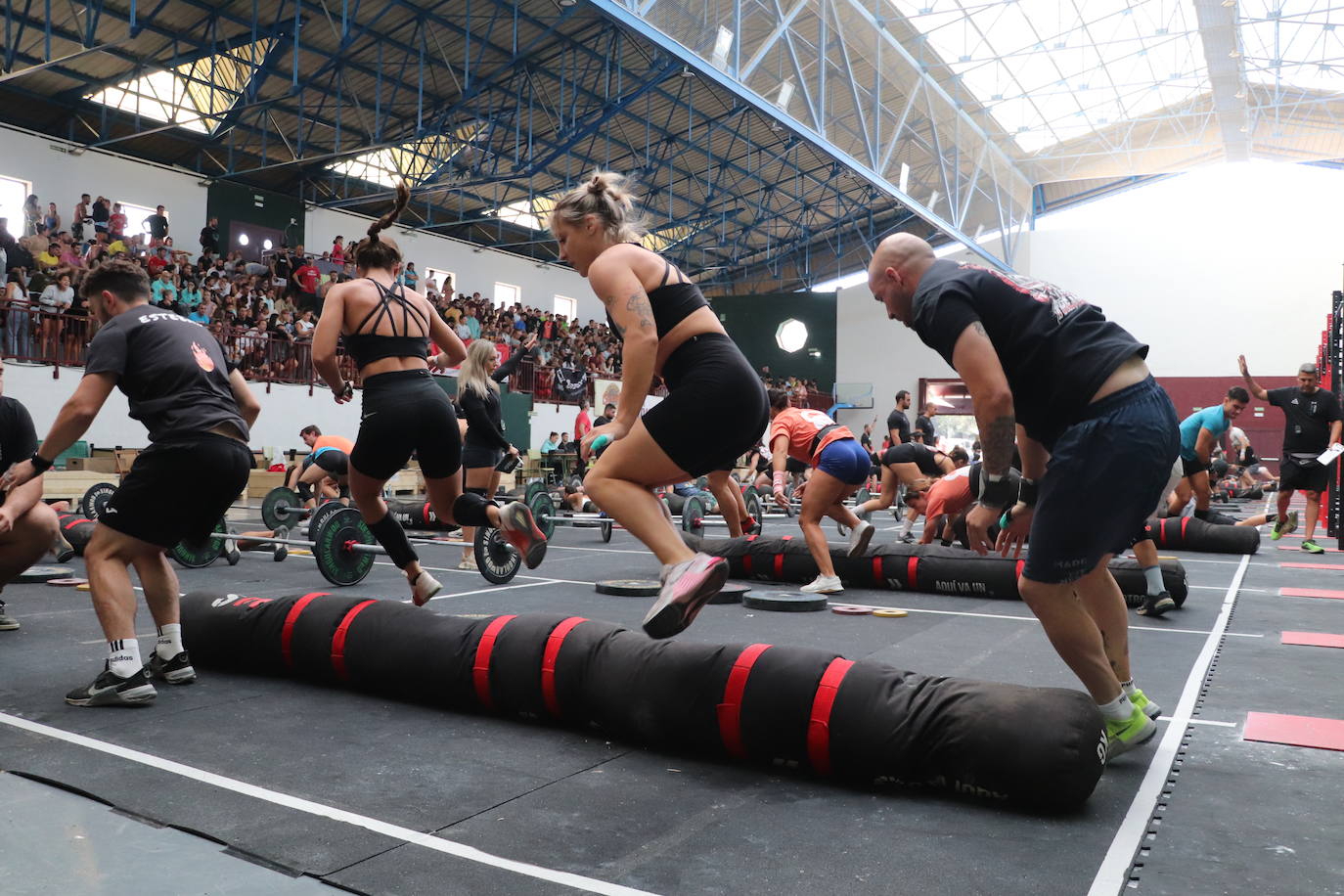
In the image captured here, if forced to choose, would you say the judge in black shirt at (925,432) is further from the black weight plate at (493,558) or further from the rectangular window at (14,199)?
the rectangular window at (14,199)

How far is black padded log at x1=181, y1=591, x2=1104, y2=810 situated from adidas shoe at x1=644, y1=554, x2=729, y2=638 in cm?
28

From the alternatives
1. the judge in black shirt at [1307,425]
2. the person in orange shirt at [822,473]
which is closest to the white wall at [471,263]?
the judge in black shirt at [1307,425]

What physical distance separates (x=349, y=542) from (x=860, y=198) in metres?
23.8

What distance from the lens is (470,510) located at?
4172 mm

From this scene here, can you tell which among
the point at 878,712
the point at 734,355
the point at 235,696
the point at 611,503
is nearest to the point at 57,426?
the point at 235,696

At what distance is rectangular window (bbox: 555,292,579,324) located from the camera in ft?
89.0

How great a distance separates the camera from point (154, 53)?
52.5ft

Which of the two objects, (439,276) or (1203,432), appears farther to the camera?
(439,276)

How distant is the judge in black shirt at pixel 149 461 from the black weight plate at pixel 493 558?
248 cm

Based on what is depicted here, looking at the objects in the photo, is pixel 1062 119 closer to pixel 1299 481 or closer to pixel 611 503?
pixel 1299 481

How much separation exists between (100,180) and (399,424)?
16.8m

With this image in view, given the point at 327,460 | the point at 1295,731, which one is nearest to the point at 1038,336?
the point at 1295,731

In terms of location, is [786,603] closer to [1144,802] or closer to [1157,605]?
[1157,605]

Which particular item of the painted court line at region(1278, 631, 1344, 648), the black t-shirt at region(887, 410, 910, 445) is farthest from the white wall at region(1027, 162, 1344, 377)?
the painted court line at region(1278, 631, 1344, 648)
